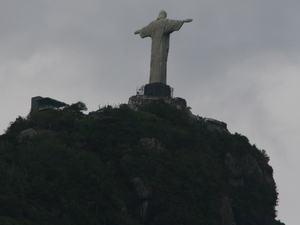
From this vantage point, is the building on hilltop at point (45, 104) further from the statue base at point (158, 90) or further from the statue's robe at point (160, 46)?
the statue's robe at point (160, 46)

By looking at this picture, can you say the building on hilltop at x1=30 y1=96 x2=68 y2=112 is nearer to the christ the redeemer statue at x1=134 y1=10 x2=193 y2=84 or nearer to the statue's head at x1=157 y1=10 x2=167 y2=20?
the christ the redeemer statue at x1=134 y1=10 x2=193 y2=84

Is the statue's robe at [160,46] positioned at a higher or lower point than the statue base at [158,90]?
higher

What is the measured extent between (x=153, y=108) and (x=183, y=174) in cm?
824

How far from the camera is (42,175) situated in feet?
177

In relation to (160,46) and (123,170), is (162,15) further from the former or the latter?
(123,170)

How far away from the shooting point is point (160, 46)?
2763 inches

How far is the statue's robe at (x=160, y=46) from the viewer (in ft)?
229

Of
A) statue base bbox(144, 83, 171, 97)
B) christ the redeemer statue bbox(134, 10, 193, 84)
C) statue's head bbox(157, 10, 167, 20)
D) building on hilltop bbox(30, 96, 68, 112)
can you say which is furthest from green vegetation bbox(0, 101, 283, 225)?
statue's head bbox(157, 10, 167, 20)

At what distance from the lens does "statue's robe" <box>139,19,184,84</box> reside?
229ft

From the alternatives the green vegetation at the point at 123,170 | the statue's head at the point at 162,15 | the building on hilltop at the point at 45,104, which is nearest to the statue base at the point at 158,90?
the green vegetation at the point at 123,170

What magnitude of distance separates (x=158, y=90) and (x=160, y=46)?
368cm

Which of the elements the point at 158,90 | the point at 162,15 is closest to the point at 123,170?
the point at 158,90

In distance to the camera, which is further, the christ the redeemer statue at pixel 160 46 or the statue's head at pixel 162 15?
the statue's head at pixel 162 15

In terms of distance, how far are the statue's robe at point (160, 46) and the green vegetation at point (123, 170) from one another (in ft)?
11.9
